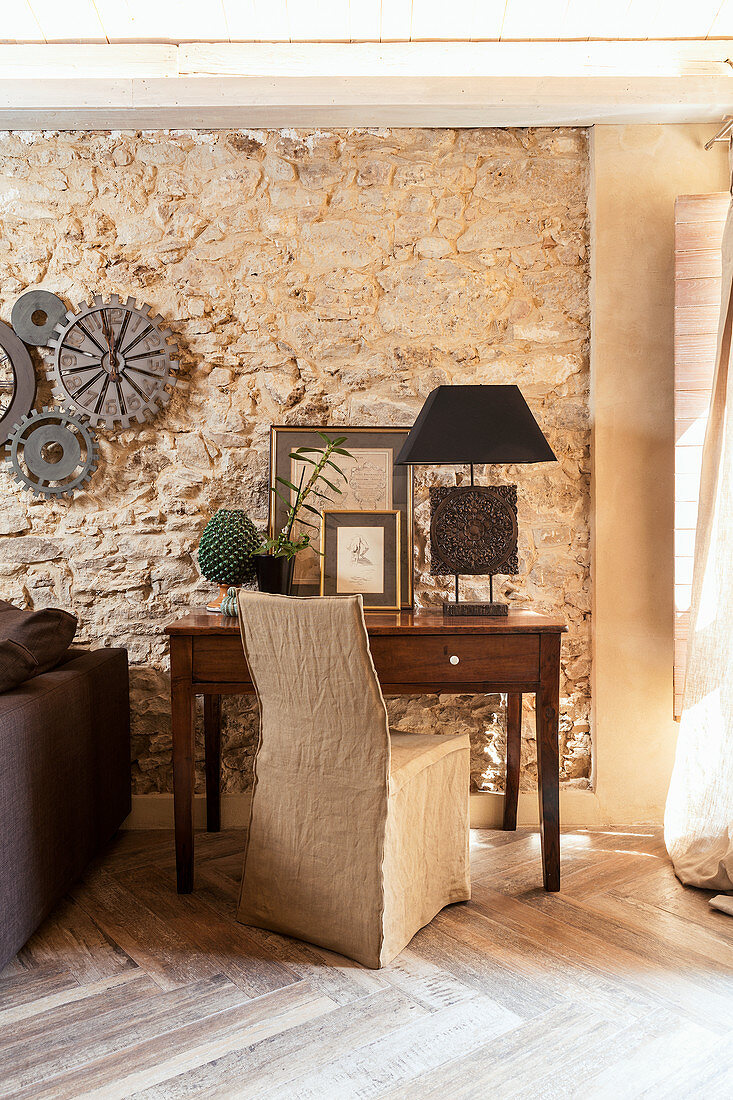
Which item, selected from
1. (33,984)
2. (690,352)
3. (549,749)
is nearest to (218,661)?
(33,984)

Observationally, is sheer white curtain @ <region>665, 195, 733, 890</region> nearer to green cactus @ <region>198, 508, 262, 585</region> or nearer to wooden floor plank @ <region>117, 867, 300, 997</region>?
wooden floor plank @ <region>117, 867, 300, 997</region>

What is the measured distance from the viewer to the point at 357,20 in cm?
246

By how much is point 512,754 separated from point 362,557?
89 centimetres

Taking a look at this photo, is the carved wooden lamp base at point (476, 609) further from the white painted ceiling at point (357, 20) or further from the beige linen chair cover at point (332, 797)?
the white painted ceiling at point (357, 20)

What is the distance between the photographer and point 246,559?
7.95ft

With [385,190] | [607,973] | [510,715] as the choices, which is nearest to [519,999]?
[607,973]

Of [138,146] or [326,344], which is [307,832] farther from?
[138,146]

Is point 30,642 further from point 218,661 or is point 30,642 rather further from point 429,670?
point 429,670

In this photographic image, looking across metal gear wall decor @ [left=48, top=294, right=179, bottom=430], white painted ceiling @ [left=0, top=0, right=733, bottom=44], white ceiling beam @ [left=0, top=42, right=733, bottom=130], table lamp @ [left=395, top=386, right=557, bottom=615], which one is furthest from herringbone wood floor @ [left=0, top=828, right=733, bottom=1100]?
white painted ceiling @ [left=0, top=0, right=733, bottom=44]

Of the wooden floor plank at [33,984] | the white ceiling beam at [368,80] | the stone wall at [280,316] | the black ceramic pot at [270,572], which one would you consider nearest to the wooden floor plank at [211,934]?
the wooden floor plank at [33,984]

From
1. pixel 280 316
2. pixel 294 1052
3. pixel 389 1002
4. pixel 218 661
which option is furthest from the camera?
pixel 280 316

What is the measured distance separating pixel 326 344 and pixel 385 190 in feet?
2.02

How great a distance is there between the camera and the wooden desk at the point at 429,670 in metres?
2.12

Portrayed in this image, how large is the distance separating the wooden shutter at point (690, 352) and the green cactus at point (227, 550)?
1.50 m
